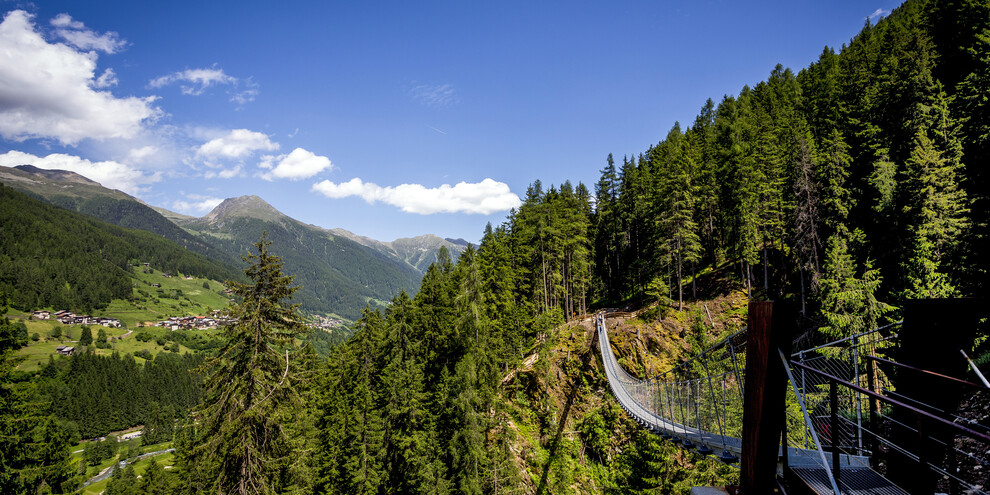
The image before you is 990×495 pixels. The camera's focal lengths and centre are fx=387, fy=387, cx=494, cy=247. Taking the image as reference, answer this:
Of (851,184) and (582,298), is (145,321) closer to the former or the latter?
(582,298)

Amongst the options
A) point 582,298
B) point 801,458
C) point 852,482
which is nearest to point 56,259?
point 582,298

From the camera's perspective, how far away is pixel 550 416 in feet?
72.1

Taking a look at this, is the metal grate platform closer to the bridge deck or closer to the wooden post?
the bridge deck

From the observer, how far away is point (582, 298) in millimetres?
33219

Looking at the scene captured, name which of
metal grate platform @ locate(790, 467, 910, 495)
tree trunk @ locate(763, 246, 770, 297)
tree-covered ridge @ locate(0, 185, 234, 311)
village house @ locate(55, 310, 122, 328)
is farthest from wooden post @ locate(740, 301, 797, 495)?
tree-covered ridge @ locate(0, 185, 234, 311)

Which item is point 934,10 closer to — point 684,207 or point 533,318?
point 684,207

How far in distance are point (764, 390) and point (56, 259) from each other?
231 metres

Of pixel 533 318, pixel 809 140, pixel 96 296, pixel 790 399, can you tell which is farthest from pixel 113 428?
pixel 809 140

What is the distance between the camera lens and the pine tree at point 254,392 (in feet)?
28.0

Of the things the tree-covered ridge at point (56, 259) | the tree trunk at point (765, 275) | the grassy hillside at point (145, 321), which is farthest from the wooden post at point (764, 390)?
the tree-covered ridge at point (56, 259)

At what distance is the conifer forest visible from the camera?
9586mm

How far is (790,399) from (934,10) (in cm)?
2454

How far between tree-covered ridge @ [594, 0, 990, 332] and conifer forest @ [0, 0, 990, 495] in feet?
0.42

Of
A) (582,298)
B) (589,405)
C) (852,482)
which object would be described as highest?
(852,482)
